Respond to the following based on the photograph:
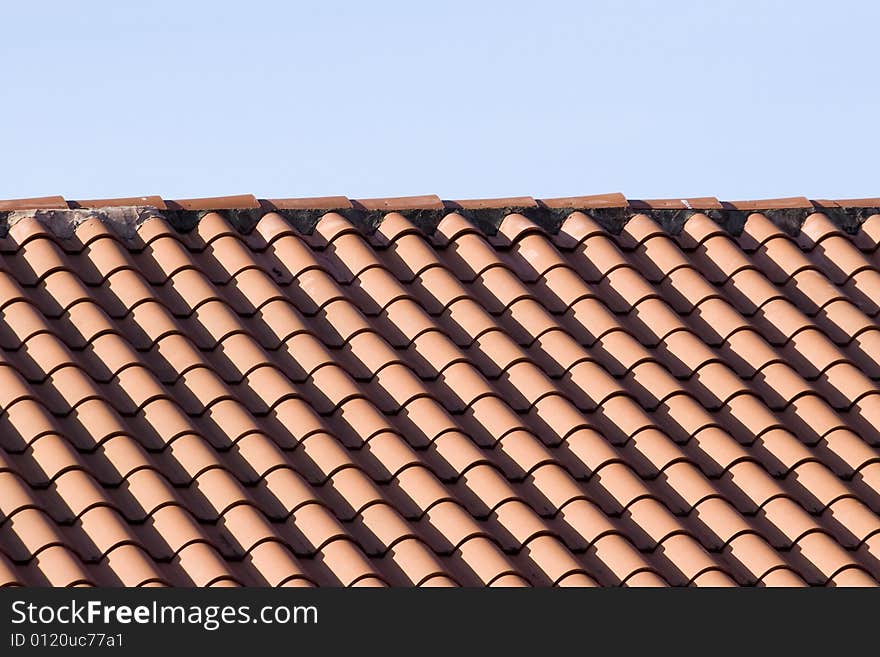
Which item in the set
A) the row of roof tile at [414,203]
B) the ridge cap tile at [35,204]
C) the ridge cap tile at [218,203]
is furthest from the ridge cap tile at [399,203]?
the ridge cap tile at [35,204]

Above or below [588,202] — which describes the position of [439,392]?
below

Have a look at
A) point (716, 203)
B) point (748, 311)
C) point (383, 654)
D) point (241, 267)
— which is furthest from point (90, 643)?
point (716, 203)

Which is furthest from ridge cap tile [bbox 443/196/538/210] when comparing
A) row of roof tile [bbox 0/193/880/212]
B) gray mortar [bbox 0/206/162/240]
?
gray mortar [bbox 0/206/162/240]

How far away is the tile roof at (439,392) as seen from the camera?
6.31 meters

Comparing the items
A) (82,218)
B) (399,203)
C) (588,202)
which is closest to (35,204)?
(82,218)

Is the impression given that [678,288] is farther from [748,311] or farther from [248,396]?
[248,396]

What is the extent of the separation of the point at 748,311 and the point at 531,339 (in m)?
1.24

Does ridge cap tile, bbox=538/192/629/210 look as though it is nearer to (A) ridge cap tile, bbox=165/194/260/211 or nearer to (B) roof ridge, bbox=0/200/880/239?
(B) roof ridge, bbox=0/200/880/239

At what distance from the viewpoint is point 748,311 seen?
7945mm

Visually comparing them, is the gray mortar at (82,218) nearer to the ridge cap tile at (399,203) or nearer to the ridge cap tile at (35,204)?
the ridge cap tile at (35,204)

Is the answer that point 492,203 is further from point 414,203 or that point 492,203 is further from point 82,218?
point 82,218

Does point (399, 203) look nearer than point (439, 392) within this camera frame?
No

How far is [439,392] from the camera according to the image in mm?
7176

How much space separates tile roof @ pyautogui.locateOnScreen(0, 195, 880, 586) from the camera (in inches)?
249
